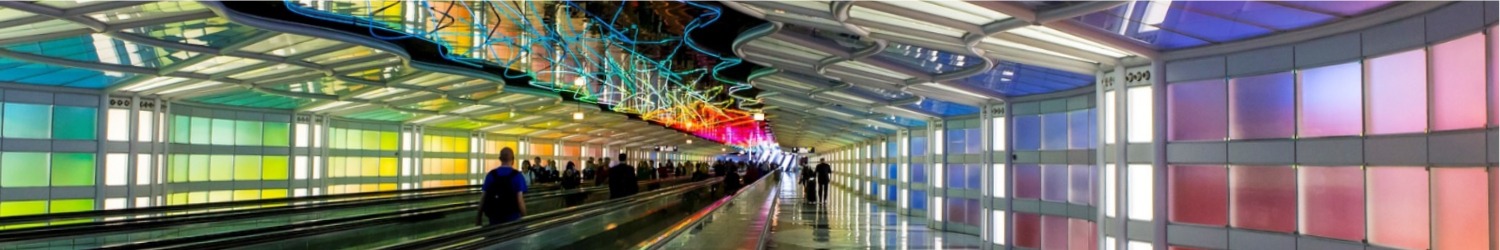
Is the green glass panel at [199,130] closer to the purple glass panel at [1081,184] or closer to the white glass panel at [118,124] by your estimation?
the white glass panel at [118,124]

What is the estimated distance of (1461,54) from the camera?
22.4 ft

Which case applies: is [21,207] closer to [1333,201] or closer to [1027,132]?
[1027,132]

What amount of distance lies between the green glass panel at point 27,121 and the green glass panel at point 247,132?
6248 millimetres

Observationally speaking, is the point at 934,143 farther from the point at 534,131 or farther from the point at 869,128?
the point at 534,131

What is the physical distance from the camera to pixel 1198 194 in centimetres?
1069

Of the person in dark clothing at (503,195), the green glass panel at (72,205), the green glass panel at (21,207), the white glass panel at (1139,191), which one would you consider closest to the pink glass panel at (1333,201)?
the white glass panel at (1139,191)

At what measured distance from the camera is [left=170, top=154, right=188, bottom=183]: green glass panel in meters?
22.7

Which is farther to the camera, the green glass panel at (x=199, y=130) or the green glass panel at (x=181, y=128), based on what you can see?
the green glass panel at (x=199, y=130)

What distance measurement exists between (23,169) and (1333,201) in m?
20.8

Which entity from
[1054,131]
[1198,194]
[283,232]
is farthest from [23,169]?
[1198,194]

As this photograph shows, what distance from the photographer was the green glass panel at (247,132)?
25.1 metres

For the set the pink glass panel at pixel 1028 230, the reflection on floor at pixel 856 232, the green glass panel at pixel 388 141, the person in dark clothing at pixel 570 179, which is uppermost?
the green glass panel at pixel 388 141

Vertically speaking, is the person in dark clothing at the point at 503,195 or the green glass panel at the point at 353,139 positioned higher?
the green glass panel at the point at 353,139

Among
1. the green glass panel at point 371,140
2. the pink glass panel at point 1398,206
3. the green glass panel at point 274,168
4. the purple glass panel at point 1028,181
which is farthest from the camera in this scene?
the green glass panel at point 371,140
